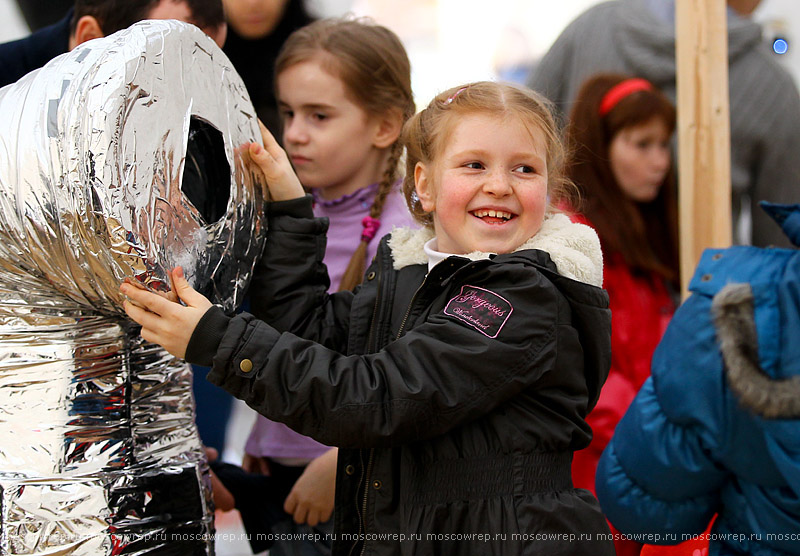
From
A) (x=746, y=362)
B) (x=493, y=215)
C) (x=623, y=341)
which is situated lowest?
(x=623, y=341)

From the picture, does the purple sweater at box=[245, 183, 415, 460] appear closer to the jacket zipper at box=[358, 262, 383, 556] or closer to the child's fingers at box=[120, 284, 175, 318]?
the jacket zipper at box=[358, 262, 383, 556]

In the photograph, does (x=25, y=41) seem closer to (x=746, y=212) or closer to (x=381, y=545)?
(x=381, y=545)

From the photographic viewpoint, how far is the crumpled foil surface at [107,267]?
41.1 inches

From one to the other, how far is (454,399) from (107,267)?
1.63 ft

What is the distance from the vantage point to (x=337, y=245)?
1.76 metres

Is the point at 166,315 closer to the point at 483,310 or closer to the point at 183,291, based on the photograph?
the point at 183,291

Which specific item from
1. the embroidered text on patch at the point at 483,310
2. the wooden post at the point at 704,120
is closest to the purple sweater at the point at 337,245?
the embroidered text on patch at the point at 483,310

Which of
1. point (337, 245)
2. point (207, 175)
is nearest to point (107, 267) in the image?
point (207, 175)

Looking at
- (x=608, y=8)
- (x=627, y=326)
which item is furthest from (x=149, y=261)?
(x=608, y=8)

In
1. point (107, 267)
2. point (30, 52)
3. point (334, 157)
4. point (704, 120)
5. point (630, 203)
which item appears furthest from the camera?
point (630, 203)

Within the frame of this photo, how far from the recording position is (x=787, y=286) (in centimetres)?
127

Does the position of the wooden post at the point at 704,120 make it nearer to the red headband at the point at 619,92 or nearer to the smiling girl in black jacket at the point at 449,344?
the red headband at the point at 619,92

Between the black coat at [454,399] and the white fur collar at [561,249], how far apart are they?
0.08 ft

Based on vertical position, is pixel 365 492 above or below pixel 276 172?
below
